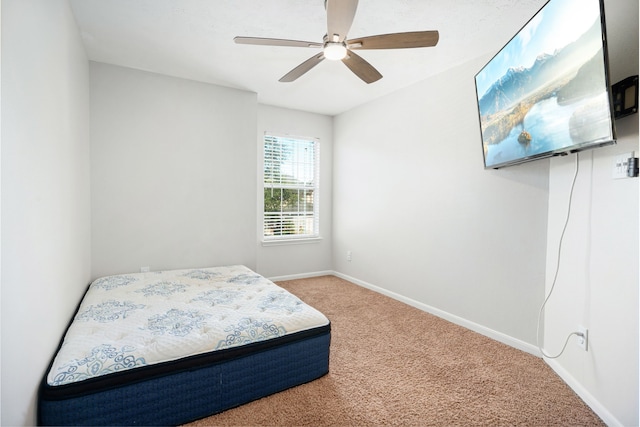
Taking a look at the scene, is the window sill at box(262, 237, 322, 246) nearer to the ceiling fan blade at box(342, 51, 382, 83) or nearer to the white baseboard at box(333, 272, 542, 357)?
the white baseboard at box(333, 272, 542, 357)

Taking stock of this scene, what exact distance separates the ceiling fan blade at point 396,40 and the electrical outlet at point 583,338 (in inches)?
75.1

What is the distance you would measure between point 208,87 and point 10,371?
3.05m

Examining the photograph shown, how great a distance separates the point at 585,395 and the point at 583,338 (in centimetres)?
32

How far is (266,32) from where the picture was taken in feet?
7.62

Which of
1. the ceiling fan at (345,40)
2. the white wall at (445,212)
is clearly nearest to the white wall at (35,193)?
the ceiling fan at (345,40)

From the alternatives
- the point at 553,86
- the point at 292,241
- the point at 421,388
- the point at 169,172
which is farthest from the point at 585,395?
the point at 169,172

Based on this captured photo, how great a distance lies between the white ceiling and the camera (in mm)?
2010

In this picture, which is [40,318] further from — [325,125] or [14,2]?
[325,125]

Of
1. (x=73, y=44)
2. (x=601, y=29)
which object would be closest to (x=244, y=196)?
(x=73, y=44)

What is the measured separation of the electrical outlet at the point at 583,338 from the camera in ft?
5.73

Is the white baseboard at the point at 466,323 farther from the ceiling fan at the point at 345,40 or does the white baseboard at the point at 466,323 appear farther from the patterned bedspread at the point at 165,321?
the ceiling fan at the point at 345,40

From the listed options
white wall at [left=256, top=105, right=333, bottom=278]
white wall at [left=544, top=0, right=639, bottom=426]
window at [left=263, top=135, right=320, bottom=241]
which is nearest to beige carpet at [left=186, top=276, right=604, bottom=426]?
white wall at [left=544, top=0, right=639, bottom=426]

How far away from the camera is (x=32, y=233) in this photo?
129cm

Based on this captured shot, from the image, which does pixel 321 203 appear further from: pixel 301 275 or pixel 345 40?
pixel 345 40
